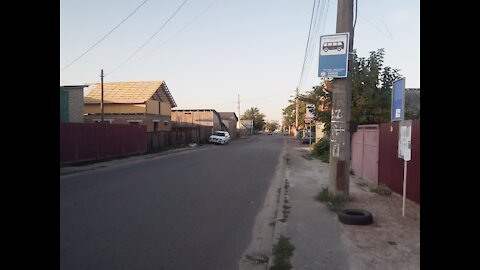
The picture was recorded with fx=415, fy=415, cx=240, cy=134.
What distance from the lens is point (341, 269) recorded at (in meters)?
5.17

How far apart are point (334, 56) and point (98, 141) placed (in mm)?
17110

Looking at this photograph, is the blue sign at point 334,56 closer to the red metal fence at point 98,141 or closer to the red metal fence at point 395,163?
the red metal fence at point 395,163

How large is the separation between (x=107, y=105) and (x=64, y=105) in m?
14.5

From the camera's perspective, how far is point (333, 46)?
10.1m

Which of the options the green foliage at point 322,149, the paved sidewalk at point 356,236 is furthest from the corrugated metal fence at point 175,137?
the paved sidewalk at point 356,236

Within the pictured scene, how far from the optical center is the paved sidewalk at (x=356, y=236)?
5.45 m

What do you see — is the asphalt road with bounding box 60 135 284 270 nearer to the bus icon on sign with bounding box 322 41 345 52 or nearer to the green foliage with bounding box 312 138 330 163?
the bus icon on sign with bounding box 322 41 345 52

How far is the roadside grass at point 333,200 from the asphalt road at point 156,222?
5.33ft

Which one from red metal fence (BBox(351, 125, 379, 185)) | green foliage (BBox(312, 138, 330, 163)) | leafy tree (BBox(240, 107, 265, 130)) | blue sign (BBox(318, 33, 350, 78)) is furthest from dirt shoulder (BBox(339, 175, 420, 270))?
leafy tree (BBox(240, 107, 265, 130))

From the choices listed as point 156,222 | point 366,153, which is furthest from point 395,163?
point 156,222

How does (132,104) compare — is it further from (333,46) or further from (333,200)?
(333,200)

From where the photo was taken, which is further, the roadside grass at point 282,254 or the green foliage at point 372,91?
the green foliage at point 372,91

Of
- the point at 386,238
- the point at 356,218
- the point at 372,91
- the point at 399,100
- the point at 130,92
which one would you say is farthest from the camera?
the point at 130,92
